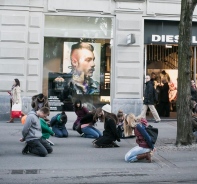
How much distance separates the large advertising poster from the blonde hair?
16.1 feet

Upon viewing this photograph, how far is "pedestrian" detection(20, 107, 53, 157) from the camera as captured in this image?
1006cm

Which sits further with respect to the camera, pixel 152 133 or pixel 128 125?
pixel 128 125

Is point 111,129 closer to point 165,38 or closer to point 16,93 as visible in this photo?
point 16,93

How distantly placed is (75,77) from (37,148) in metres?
7.57

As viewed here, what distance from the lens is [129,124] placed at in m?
11.9

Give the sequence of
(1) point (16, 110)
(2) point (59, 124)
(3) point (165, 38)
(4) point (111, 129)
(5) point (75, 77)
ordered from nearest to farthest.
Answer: (4) point (111, 129) → (2) point (59, 124) → (1) point (16, 110) → (5) point (75, 77) → (3) point (165, 38)

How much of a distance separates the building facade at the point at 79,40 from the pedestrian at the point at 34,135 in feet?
20.4

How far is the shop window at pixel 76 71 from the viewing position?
1717cm

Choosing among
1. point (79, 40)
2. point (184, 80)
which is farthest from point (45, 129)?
point (79, 40)

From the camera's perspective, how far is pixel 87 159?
9.83m

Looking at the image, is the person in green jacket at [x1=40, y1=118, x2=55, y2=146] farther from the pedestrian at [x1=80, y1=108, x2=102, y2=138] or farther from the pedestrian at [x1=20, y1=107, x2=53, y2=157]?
the pedestrian at [x1=80, y1=108, x2=102, y2=138]

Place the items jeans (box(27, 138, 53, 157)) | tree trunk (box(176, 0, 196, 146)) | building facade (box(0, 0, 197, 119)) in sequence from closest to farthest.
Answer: jeans (box(27, 138, 53, 157)), tree trunk (box(176, 0, 196, 146)), building facade (box(0, 0, 197, 119))

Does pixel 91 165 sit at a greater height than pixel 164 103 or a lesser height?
lesser

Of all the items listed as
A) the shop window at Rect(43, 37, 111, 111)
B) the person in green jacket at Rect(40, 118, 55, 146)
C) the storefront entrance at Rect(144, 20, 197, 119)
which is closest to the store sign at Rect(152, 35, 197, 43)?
the storefront entrance at Rect(144, 20, 197, 119)
